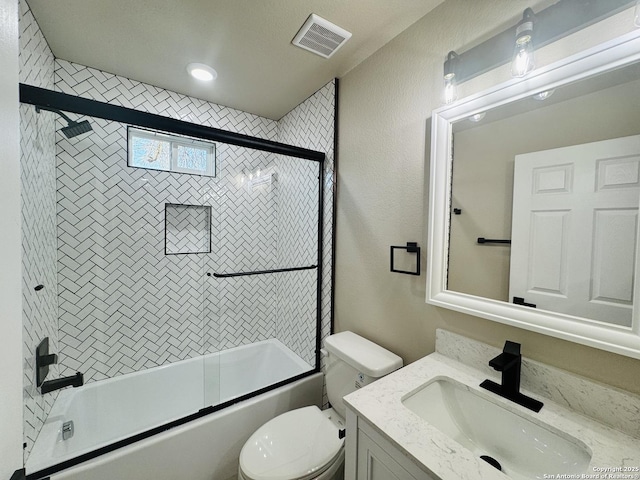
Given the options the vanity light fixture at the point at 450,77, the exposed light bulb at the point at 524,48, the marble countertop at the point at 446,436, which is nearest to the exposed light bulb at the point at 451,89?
the vanity light fixture at the point at 450,77

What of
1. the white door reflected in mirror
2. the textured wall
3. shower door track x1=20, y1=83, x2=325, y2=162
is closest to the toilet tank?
the textured wall

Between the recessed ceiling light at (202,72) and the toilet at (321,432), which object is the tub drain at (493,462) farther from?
the recessed ceiling light at (202,72)

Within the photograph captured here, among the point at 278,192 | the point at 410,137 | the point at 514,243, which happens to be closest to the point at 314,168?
the point at 278,192

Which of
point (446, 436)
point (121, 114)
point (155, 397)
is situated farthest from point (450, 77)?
point (155, 397)

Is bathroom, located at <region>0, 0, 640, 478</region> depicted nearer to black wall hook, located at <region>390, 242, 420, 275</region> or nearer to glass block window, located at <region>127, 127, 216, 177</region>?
black wall hook, located at <region>390, 242, 420, 275</region>

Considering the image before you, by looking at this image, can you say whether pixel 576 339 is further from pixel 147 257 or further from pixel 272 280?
pixel 147 257

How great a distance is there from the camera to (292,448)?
1218mm

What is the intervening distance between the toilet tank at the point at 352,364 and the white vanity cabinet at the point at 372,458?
374 mm

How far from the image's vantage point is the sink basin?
74 cm

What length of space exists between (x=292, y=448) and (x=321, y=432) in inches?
6.8

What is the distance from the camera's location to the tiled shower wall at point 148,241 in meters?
1.54

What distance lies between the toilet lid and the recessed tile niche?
1471 millimetres

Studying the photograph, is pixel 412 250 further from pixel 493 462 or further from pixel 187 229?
pixel 187 229

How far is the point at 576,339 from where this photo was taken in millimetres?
796
